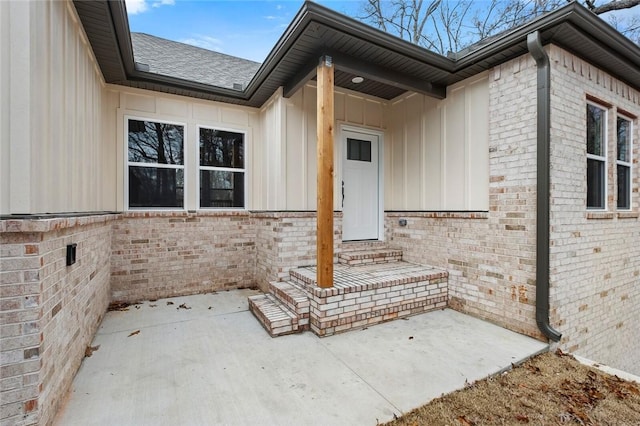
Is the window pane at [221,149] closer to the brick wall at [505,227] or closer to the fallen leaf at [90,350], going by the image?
the fallen leaf at [90,350]

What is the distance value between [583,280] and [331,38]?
444 centimetres

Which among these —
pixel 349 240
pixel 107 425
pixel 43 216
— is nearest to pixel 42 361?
pixel 107 425

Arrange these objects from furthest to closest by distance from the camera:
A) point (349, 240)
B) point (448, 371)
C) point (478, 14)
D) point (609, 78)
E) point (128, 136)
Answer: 1. point (478, 14)
2. point (349, 240)
3. point (128, 136)
4. point (609, 78)
5. point (448, 371)

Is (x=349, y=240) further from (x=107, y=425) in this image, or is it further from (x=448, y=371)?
(x=107, y=425)

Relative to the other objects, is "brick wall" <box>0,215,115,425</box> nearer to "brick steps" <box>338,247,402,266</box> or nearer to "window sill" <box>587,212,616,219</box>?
"brick steps" <box>338,247,402,266</box>

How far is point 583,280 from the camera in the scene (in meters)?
3.83

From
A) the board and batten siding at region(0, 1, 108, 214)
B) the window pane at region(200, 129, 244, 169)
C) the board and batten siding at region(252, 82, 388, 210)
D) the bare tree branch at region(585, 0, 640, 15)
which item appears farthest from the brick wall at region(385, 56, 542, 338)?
A: the bare tree branch at region(585, 0, 640, 15)

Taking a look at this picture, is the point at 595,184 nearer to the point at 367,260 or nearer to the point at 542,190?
the point at 542,190

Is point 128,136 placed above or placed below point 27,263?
above

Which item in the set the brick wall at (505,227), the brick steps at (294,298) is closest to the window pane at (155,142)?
the brick steps at (294,298)

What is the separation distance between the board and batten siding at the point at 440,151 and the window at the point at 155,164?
152 inches

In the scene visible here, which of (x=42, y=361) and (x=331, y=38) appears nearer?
(x=42, y=361)

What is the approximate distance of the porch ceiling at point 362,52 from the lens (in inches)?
123

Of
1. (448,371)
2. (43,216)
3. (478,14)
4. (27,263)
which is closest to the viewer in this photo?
(27,263)
